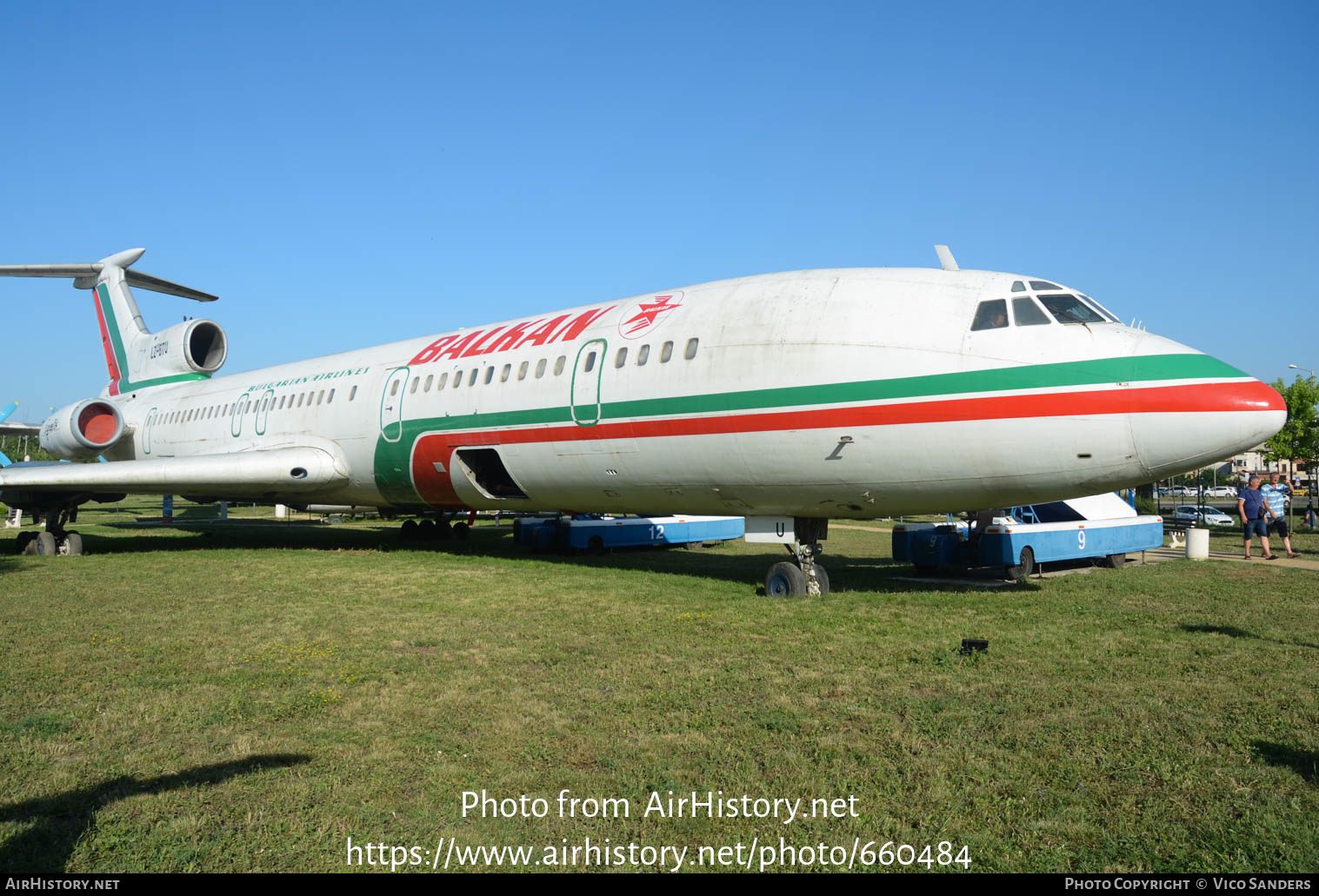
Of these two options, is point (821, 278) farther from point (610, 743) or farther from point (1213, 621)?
point (610, 743)

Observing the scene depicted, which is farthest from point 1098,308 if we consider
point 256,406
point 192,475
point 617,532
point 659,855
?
point 256,406

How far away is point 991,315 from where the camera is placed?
1011cm

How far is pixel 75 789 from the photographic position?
468cm

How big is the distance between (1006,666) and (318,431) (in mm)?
15252

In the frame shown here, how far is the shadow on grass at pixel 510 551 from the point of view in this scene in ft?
45.5

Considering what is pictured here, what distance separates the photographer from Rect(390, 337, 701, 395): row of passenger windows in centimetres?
1212

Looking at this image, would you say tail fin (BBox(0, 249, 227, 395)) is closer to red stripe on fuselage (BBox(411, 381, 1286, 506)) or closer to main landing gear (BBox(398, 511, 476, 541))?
main landing gear (BBox(398, 511, 476, 541))

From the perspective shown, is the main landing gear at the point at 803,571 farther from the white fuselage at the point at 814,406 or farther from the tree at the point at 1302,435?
the tree at the point at 1302,435

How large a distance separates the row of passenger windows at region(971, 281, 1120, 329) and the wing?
42.8ft

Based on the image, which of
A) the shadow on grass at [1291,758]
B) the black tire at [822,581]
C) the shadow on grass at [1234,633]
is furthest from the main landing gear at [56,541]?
the shadow on grass at [1291,758]

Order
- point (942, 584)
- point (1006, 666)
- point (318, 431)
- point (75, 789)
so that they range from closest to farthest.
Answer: point (75, 789)
point (1006, 666)
point (942, 584)
point (318, 431)

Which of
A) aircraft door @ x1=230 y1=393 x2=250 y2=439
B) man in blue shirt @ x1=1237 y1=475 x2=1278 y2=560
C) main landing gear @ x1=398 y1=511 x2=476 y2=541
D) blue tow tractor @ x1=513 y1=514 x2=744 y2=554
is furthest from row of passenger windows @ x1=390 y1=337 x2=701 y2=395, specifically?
man in blue shirt @ x1=1237 y1=475 x2=1278 y2=560
